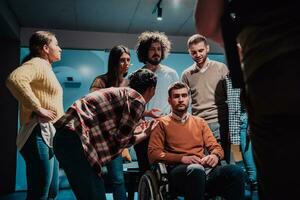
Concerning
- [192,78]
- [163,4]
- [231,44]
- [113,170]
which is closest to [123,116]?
[113,170]

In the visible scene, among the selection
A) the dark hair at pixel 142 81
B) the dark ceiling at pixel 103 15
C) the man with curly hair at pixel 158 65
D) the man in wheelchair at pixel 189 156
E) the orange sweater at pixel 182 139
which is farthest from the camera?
the dark ceiling at pixel 103 15

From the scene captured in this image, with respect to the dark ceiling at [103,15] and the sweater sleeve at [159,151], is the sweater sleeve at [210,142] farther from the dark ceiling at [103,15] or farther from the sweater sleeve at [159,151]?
the dark ceiling at [103,15]

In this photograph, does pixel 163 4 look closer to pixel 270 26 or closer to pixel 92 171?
pixel 92 171

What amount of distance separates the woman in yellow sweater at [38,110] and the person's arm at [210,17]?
5.12 feet

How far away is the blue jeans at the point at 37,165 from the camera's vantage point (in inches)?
72.8

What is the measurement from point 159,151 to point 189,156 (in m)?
0.20

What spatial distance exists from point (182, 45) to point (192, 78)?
299cm

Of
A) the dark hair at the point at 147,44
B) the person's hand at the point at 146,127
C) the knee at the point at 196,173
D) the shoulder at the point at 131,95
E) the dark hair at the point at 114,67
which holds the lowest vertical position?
the knee at the point at 196,173

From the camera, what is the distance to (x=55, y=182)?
6.84 feet

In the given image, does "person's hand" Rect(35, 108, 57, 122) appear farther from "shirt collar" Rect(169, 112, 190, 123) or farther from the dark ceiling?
the dark ceiling

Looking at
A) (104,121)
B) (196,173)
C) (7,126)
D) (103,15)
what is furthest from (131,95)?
(7,126)

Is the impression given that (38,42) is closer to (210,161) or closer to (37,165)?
(37,165)

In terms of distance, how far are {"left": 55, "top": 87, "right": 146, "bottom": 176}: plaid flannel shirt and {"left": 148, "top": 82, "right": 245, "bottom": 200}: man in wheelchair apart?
0.65m

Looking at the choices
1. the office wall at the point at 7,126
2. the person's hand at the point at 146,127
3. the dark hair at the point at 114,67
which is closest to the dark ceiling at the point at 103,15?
the office wall at the point at 7,126
